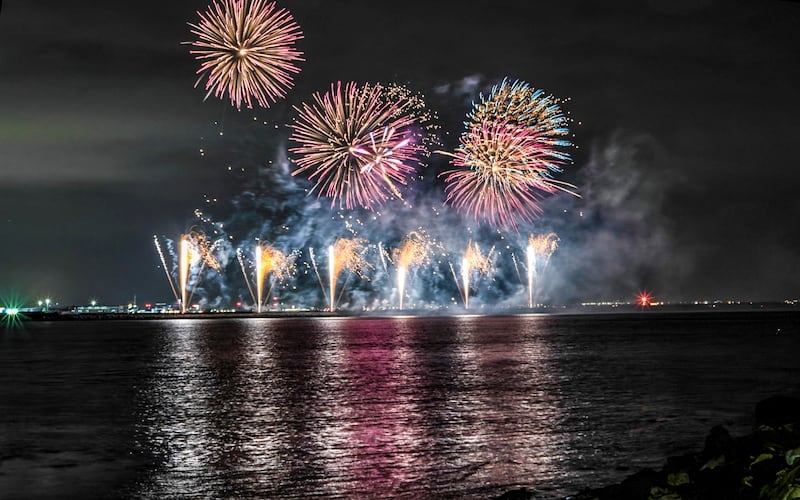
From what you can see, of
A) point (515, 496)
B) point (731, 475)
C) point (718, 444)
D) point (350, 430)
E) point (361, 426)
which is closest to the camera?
point (731, 475)

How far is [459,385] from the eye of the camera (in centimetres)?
5006

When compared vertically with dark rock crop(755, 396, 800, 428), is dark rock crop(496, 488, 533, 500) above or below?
below

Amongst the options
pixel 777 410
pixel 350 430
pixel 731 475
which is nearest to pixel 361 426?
pixel 350 430

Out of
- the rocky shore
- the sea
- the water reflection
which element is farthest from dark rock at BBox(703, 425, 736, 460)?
the water reflection

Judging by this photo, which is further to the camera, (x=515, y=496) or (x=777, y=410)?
(x=777, y=410)

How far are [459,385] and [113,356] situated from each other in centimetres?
5650

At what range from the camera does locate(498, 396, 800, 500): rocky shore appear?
953 centimetres

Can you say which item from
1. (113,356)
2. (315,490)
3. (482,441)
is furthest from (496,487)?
(113,356)

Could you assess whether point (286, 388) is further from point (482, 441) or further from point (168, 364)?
point (168, 364)

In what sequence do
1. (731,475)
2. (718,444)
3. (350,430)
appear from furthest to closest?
(350,430), (718,444), (731,475)

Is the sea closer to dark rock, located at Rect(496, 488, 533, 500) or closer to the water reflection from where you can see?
the water reflection

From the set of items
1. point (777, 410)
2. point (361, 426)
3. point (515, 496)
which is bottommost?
point (361, 426)

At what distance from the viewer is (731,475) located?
1249 cm

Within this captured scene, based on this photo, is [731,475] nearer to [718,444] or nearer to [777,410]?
[718,444]
